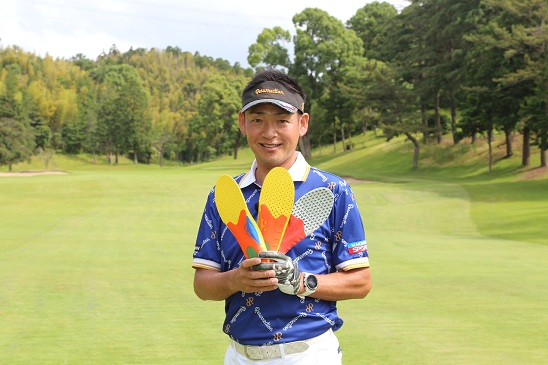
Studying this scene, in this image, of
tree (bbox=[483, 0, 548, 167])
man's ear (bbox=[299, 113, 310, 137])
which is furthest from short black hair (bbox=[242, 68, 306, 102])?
tree (bbox=[483, 0, 548, 167])

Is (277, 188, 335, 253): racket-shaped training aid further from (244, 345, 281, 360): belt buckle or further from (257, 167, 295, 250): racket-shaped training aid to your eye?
(244, 345, 281, 360): belt buckle

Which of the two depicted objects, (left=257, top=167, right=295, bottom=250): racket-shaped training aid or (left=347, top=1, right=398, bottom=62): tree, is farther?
(left=347, top=1, right=398, bottom=62): tree

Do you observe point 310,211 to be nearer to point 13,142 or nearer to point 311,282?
point 311,282

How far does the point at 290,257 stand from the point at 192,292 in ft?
21.5

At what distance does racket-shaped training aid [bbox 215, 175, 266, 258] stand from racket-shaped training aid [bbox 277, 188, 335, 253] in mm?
140

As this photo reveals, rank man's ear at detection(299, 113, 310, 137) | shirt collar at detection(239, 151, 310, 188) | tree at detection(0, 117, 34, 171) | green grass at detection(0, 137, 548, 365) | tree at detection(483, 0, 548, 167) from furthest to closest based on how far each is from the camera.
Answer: tree at detection(0, 117, 34, 171) → tree at detection(483, 0, 548, 167) → green grass at detection(0, 137, 548, 365) → man's ear at detection(299, 113, 310, 137) → shirt collar at detection(239, 151, 310, 188)

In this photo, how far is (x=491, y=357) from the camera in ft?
16.9

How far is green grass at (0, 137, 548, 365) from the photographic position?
548 cm

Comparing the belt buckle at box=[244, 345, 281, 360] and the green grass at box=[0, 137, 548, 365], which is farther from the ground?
the belt buckle at box=[244, 345, 281, 360]

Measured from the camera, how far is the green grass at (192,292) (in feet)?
18.0

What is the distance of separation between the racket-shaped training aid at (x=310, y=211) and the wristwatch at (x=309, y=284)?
12 cm

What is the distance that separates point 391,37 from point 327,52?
8.88m

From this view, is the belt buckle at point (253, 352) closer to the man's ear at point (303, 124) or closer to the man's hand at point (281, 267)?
the man's hand at point (281, 267)

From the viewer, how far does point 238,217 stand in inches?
88.4
